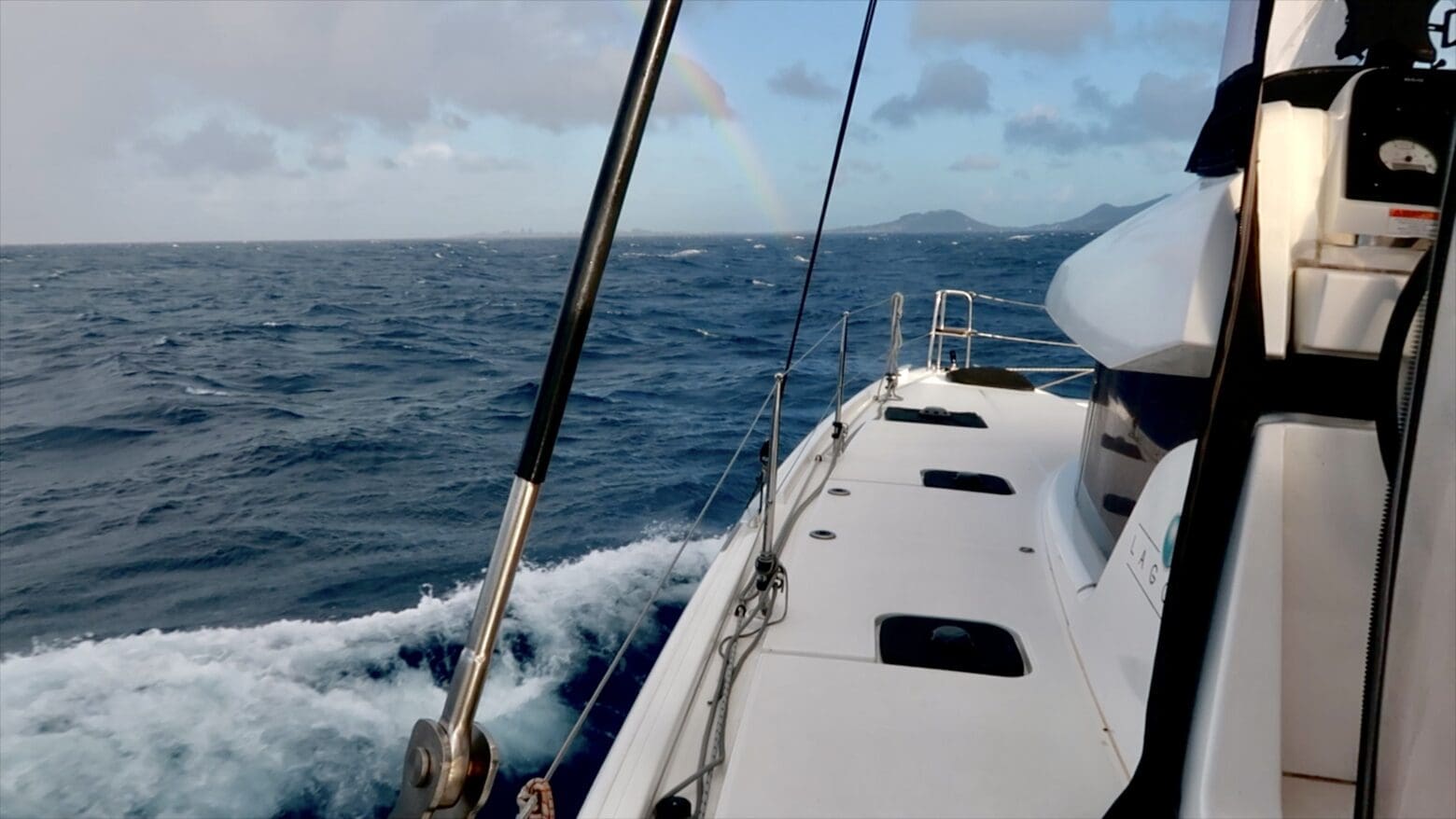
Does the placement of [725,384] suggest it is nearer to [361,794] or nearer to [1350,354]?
[361,794]

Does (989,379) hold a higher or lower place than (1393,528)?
lower

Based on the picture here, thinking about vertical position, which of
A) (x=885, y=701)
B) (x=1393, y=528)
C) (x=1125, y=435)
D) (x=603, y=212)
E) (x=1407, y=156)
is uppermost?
(x=1407, y=156)

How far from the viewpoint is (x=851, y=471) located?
3.60 m

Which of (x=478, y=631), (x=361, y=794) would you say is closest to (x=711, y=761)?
(x=478, y=631)

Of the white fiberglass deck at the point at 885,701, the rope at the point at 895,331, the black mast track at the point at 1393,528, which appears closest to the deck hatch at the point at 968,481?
the white fiberglass deck at the point at 885,701

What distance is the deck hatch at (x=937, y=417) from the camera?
4504 mm

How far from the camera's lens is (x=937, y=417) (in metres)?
4.58

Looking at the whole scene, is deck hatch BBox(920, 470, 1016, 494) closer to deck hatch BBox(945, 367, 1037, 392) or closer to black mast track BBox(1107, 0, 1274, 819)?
black mast track BBox(1107, 0, 1274, 819)

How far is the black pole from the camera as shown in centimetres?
76

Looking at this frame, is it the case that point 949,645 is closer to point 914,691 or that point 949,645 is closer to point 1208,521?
point 914,691

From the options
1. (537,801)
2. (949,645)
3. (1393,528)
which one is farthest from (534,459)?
(949,645)

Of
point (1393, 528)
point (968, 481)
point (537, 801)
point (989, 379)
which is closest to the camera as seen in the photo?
point (1393, 528)

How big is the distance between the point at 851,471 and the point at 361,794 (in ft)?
8.01

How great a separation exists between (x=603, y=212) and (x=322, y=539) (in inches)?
262
